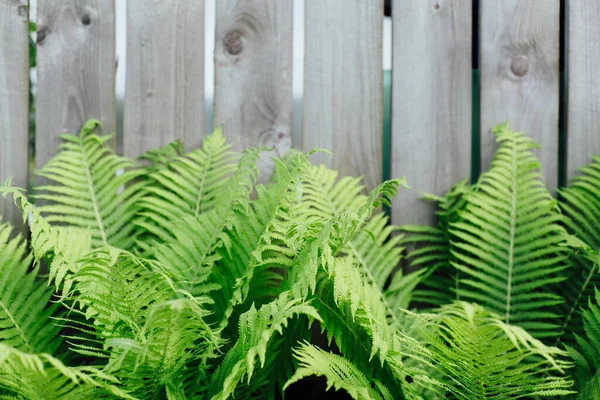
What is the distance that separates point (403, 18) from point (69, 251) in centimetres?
138

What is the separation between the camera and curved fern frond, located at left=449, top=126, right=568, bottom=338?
6.15 feet

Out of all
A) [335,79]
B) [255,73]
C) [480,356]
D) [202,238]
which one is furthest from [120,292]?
[335,79]

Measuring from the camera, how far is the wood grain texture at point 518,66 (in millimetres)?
2094

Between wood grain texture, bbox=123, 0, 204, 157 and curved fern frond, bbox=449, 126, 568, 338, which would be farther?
wood grain texture, bbox=123, 0, 204, 157

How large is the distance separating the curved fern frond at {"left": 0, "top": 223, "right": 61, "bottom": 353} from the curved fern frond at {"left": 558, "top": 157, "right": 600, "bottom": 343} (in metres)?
1.61

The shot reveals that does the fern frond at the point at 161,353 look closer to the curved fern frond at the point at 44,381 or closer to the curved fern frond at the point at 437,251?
the curved fern frond at the point at 44,381

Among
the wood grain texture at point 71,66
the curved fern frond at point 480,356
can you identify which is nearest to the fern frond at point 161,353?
the curved fern frond at point 480,356

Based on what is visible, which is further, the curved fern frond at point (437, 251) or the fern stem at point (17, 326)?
the curved fern frond at point (437, 251)

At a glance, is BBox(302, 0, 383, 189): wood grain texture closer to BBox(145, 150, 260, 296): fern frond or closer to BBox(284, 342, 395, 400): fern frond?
BBox(145, 150, 260, 296): fern frond

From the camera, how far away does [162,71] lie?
2.00m

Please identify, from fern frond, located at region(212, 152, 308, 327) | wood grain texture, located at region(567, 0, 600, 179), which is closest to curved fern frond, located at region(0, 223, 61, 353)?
fern frond, located at region(212, 152, 308, 327)

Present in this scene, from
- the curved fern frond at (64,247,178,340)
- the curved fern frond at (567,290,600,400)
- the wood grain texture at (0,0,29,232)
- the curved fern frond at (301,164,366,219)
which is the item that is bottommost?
the curved fern frond at (567,290,600,400)

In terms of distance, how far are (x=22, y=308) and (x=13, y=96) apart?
2.45 ft

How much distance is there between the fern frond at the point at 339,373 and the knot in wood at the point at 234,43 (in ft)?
3.59
